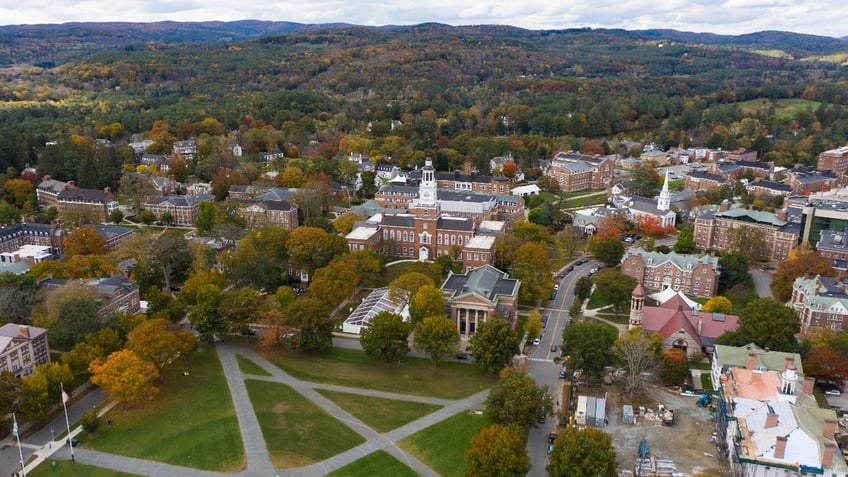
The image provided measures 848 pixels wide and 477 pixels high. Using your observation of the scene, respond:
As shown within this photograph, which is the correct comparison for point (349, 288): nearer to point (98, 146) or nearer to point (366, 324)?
point (366, 324)

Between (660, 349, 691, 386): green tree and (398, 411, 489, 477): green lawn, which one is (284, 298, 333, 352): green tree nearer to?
(398, 411, 489, 477): green lawn

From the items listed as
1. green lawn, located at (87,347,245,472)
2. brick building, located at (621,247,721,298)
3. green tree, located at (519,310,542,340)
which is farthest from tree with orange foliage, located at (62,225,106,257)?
brick building, located at (621,247,721,298)

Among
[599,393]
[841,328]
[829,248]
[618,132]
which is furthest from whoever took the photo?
[618,132]

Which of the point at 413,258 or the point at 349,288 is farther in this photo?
the point at 413,258

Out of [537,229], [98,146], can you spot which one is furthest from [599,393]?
[98,146]

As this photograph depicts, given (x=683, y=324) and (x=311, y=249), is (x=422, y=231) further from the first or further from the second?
(x=683, y=324)

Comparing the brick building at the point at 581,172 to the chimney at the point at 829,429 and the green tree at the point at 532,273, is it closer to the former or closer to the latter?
the green tree at the point at 532,273

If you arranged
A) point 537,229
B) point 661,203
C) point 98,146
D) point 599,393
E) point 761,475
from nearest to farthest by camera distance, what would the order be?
point 761,475 < point 599,393 < point 537,229 < point 661,203 < point 98,146
